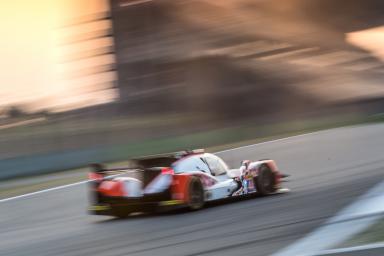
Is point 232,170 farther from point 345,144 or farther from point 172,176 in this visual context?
point 345,144

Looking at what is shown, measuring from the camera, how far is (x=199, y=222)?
8820 mm

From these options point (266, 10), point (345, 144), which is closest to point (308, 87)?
point (266, 10)

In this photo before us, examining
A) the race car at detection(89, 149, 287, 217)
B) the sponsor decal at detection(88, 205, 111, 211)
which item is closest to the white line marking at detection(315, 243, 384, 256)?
the race car at detection(89, 149, 287, 217)

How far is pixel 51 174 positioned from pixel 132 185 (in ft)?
27.8

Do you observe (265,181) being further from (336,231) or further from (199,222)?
(336,231)

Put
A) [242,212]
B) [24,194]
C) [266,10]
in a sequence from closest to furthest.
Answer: [242,212] < [24,194] < [266,10]

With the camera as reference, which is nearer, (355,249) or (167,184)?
(355,249)

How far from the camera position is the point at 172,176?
945cm

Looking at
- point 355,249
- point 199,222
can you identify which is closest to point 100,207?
point 199,222

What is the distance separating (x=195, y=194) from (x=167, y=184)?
424 mm

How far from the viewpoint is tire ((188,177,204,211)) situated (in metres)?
9.55

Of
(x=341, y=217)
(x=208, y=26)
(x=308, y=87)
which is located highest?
(x=208, y=26)

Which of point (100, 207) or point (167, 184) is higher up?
point (167, 184)

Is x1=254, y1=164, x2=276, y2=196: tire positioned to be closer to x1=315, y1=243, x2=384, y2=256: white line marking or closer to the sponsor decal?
the sponsor decal
